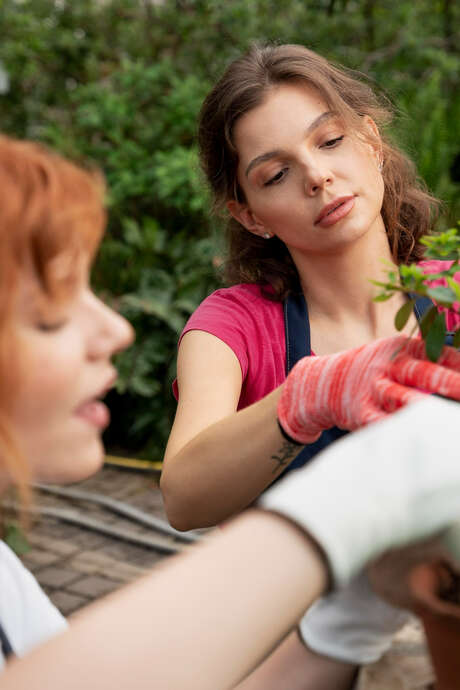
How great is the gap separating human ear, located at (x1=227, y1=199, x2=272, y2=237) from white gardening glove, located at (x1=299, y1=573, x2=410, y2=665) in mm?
1040

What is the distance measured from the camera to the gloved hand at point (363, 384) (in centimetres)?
113

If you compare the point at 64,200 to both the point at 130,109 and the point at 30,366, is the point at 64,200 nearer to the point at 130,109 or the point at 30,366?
the point at 30,366

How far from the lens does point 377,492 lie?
83cm

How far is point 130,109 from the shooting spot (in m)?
5.58

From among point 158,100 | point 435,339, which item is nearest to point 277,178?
point 435,339

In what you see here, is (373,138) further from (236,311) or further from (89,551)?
(89,551)

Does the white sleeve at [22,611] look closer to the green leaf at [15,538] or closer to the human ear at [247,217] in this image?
the human ear at [247,217]

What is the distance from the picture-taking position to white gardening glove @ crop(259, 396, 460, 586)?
804 mm

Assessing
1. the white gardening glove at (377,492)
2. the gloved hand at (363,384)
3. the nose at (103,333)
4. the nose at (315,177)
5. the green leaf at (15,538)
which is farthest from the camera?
the green leaf at (15,538)

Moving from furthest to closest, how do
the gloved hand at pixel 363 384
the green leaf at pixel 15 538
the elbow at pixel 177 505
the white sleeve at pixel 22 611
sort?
the green leaf at pixel 15 538 < the elbow at pixel 177 505 < the white sleeve at pixel 22 611 < the gloved hand at pixel 363 384

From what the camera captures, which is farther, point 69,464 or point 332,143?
point 332,143

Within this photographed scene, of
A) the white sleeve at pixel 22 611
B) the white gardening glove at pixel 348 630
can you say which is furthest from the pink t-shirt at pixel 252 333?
the white sleeve at pixel 22 611

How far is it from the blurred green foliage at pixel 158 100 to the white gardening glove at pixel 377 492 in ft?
12.3

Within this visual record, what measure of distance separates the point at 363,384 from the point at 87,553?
10.3 ft
